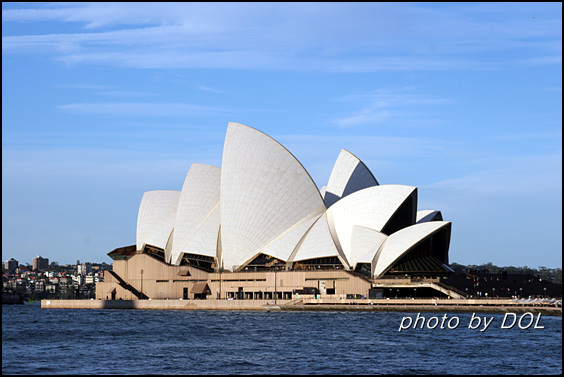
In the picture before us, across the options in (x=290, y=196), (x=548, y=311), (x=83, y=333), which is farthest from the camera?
(x=290, y=196)

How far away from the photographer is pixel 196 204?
9181 centimetres

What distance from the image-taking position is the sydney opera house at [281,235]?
255ft

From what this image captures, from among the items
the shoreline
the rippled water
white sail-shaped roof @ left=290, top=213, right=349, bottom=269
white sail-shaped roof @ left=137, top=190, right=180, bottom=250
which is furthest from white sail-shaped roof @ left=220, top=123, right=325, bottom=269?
the rippled water

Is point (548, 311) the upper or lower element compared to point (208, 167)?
lower

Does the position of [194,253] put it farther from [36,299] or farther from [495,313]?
[36,299]

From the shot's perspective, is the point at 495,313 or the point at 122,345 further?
the point at 495,313

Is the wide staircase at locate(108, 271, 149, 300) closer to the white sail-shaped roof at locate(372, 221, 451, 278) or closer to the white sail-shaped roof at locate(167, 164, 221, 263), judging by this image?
the white sail-shaped roof at locate(167, 164, 221, 263)

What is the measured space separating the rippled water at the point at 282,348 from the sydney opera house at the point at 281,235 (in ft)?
59.4

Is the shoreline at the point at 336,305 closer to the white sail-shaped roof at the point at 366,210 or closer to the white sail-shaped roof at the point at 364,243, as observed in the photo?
the white sail-shaped roof at the point at 364,243

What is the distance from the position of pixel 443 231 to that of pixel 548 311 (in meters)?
19.2

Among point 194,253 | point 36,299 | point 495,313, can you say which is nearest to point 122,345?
point 495,313

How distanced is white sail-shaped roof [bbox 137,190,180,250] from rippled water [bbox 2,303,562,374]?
3670cm

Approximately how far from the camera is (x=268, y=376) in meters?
30.9

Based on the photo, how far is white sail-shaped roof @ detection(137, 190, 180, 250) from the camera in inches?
3844
